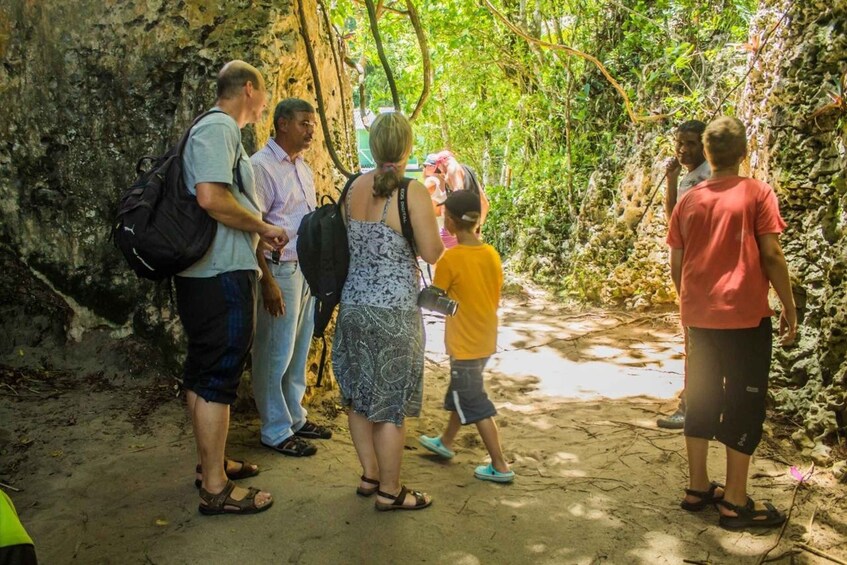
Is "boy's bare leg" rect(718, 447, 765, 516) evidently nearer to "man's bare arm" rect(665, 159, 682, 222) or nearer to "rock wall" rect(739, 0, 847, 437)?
"rock wall" rect(739, 0, 847, 437)

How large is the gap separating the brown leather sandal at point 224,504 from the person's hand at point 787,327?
8.38ft

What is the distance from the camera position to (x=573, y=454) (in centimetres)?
407

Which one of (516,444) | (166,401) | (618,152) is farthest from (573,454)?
(618,152)

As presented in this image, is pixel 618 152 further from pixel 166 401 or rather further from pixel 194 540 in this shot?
pixel 194 540

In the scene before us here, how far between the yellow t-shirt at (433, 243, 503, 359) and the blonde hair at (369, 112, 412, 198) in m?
0.60

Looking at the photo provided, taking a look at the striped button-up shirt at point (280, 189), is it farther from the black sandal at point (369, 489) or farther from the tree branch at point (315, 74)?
the black sandal at point (369, 489)

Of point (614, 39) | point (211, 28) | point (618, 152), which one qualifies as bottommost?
point (618, 152)

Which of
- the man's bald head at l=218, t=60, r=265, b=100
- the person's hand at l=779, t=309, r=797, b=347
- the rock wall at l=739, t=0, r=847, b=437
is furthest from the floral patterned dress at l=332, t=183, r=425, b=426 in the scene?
the rock wall at l=739, t=0, r=847, b=437

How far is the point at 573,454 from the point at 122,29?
3.83 m

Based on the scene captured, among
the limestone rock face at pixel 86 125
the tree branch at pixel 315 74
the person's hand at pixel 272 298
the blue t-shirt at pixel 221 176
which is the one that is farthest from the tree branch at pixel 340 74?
the blue t-shirt at pixel 221 176

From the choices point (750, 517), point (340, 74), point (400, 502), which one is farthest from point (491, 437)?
point (340, 74)

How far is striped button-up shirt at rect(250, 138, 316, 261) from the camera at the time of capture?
3623 millimetres

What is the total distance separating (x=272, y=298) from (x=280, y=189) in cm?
60

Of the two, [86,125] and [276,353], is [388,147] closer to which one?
[276,353]
